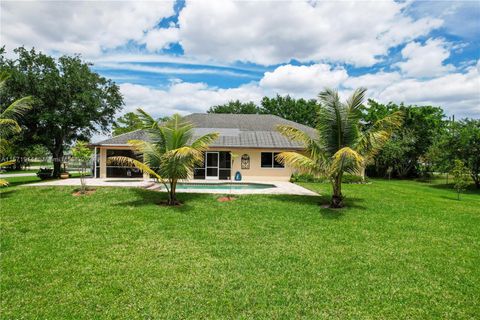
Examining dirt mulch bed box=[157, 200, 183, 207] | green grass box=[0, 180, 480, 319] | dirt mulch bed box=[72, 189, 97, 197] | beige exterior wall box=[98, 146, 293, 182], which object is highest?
beige exterior wall box=[98, 146, 293, 182]

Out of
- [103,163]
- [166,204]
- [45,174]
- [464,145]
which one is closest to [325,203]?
[166,204]

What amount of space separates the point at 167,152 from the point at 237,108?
136ft

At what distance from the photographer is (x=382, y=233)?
852cm

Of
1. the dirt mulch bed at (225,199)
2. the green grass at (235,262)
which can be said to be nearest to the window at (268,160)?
the dirt mulch bed at (225,199)

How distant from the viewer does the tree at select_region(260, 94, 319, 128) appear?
48.4m

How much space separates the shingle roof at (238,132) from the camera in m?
22.6

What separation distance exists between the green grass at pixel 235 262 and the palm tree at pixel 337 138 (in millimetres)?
1586

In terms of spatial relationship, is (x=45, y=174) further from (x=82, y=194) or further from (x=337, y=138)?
(x=337, y=138)

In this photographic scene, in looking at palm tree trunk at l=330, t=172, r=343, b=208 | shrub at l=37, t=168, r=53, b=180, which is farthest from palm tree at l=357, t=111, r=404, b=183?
shrub at l=37, t=168, r=53, b=180

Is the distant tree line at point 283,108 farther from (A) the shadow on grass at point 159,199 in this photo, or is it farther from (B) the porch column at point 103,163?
(A) the shadow on grass at point 159,199

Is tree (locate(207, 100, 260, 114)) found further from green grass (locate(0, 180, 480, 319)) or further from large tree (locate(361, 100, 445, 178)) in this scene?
green grass (locate(0, 180, 480, 319))

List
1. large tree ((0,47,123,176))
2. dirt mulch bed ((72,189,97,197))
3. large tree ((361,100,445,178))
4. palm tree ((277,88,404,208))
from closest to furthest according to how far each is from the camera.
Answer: palm tree ((277,88,404,208)), dirt mulch bed ((72,189,97,197)), large tree ((0,47,123,176)), large tree ((361,100,445,178))

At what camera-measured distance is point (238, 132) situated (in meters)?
25.5

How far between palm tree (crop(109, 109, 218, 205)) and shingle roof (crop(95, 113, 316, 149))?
854 centimetres
